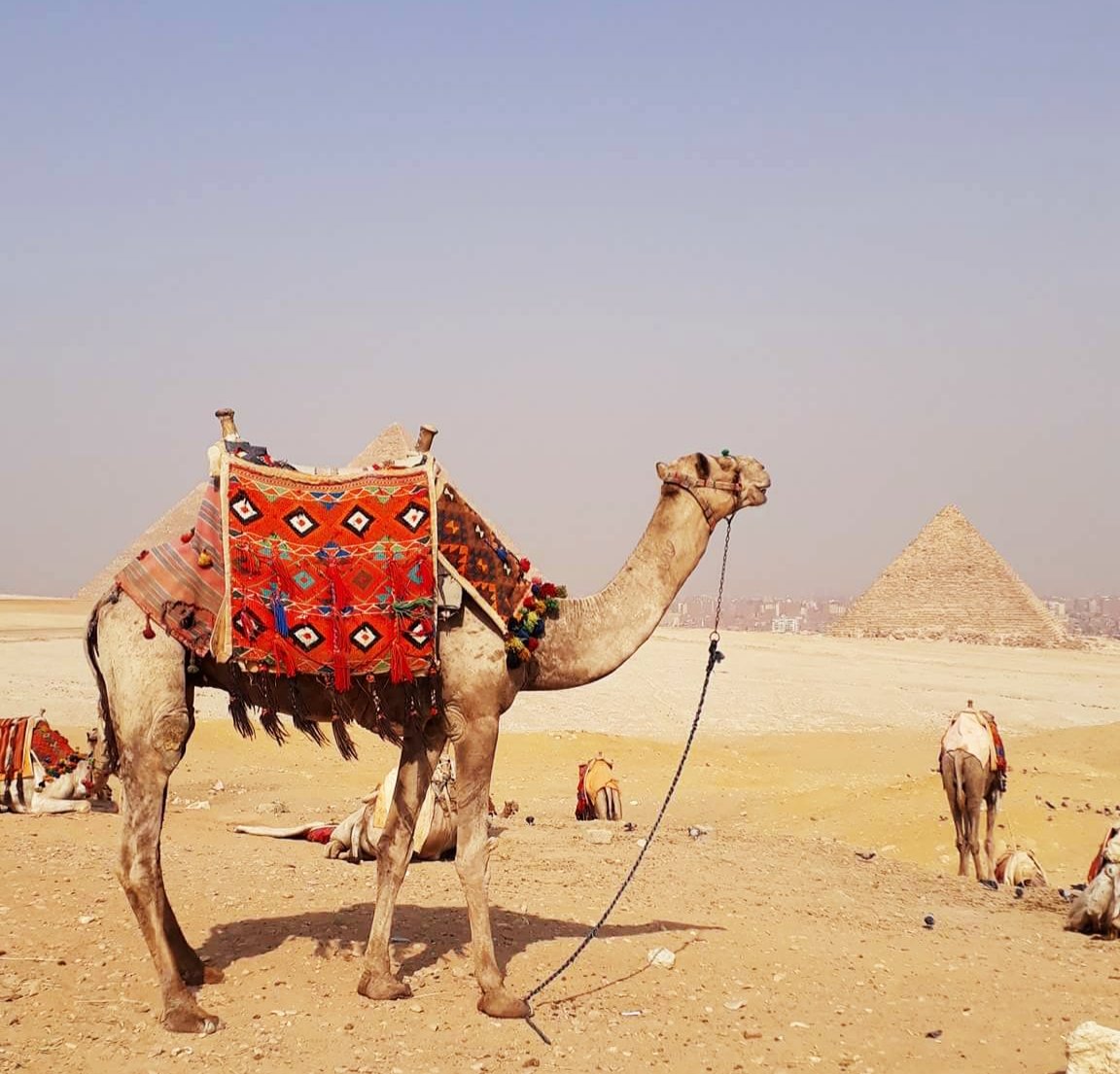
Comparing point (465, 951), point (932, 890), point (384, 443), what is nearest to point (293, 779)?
point (932, 890)

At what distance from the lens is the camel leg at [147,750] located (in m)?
6.02

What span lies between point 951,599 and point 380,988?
95.8 m

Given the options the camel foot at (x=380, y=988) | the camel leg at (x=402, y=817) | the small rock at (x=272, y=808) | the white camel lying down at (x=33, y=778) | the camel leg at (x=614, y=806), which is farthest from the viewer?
the camel leg at (x=614, y=806)

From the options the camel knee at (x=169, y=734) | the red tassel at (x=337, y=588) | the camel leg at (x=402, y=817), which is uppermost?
the red tassel at (x=337, y=588)

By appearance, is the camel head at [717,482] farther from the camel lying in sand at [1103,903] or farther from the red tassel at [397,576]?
the camel lying in sand at [1103,903]

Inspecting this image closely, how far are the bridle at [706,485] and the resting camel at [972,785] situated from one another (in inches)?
295

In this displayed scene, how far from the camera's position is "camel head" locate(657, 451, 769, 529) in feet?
23.2

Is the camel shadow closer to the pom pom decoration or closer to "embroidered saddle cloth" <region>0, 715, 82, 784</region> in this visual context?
the pom pom decoration

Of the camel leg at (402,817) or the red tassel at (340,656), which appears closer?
the red tassel at (340,656)

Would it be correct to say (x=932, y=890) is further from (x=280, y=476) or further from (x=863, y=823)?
(x=280, y=476)

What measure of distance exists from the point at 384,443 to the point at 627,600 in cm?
6435

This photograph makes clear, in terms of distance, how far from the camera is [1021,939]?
8.92 metres

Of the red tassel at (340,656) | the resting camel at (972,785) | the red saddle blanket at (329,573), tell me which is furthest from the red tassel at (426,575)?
the resting camel at (972,785)

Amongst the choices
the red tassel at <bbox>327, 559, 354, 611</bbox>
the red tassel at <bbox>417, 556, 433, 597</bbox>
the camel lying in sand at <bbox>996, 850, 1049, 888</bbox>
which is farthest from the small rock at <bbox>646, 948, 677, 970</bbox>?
the camel lying in sand at <bbox>996, 850, 1049, 888</bbox>
